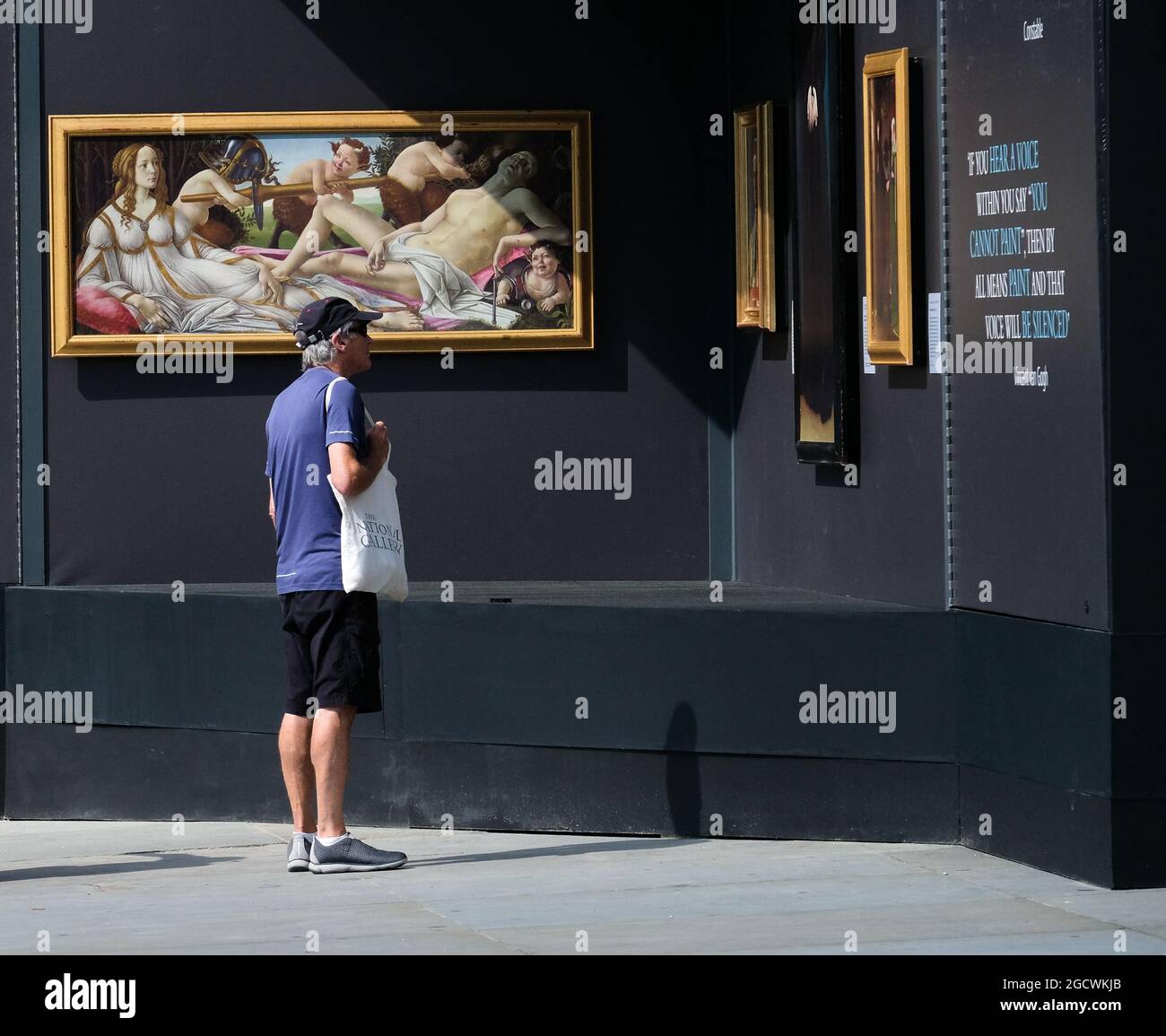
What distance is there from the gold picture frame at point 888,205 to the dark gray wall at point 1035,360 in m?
0.22

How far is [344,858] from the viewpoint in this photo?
7.45 meters

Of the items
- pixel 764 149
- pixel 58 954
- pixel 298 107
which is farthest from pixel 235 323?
pixel 58 954

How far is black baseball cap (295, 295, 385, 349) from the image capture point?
294 inches

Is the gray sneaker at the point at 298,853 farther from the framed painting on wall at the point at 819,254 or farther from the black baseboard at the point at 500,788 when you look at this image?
the framed painting on wall at the point at 819,254

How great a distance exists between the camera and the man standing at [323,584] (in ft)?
24.2

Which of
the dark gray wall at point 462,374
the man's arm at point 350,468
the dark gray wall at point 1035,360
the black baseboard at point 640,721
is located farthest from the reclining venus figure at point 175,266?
the dark gray wall at point 1035,360

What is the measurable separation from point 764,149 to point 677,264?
2.28 ft

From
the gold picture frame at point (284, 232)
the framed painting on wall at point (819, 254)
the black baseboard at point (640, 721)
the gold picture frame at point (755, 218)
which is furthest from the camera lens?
the gold picture frame at point (284, 232)

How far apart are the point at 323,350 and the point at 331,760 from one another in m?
1.40

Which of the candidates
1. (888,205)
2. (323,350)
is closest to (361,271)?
(323,350)

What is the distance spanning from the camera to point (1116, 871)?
6.82m

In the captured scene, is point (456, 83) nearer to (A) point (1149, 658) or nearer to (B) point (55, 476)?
(B) point (55, 476)

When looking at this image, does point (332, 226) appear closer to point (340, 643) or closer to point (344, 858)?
point (340, 643)
